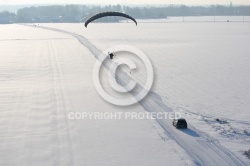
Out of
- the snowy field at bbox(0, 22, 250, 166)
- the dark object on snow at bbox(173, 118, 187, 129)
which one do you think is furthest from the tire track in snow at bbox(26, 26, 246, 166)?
the dark object on snow at bbox(173, 118, 187, 129)

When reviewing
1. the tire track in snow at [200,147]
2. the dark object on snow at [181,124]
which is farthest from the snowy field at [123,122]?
the dark object on snow at [181,124]

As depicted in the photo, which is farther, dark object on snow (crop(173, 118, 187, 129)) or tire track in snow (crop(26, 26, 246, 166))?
dark object on snow (crop(173, 118, 187, 129))

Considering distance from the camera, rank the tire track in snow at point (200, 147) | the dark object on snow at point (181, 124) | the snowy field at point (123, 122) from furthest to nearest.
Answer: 1. the dark object on snow at point (181, 124)
2. the snowy field at point (123, 122)
3. the tire track in snow at point (200, 147)

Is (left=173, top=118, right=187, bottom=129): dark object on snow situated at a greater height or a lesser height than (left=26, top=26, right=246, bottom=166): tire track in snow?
greater

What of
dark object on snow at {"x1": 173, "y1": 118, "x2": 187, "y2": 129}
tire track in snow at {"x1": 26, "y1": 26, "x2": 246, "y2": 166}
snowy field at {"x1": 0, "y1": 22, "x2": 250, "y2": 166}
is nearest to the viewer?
tire track in snow at {"x1": 26, "y1": 26, "x2": 246, "y2": 166}

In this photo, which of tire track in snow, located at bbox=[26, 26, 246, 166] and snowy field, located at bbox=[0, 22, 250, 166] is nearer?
tire track in snow, located at bbox=[26, 26, 246, 166]

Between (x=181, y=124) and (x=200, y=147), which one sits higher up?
(x=181, y=124)

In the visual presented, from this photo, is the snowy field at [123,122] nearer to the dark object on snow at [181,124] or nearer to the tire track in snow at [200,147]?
the tire track in snow at [200,147]

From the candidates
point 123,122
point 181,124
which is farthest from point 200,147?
point 123,122

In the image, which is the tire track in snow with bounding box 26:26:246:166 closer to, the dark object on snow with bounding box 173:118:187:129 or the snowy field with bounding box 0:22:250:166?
the snowy field with bounding box 0:22:250:166

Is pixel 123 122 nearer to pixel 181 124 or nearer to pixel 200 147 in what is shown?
pixel 181 124

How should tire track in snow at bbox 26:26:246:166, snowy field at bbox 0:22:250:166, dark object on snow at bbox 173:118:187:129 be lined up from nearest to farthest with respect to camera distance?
1. tire track in snow at bbox 26:26:246:166
2. snowy field at bbox 0:22:250:166
3. dark object on snow at bbox 173:118:187:129

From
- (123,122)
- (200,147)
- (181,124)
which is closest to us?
(200,147)

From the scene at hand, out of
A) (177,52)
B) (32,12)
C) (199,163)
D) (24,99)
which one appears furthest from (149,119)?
(32,12)
